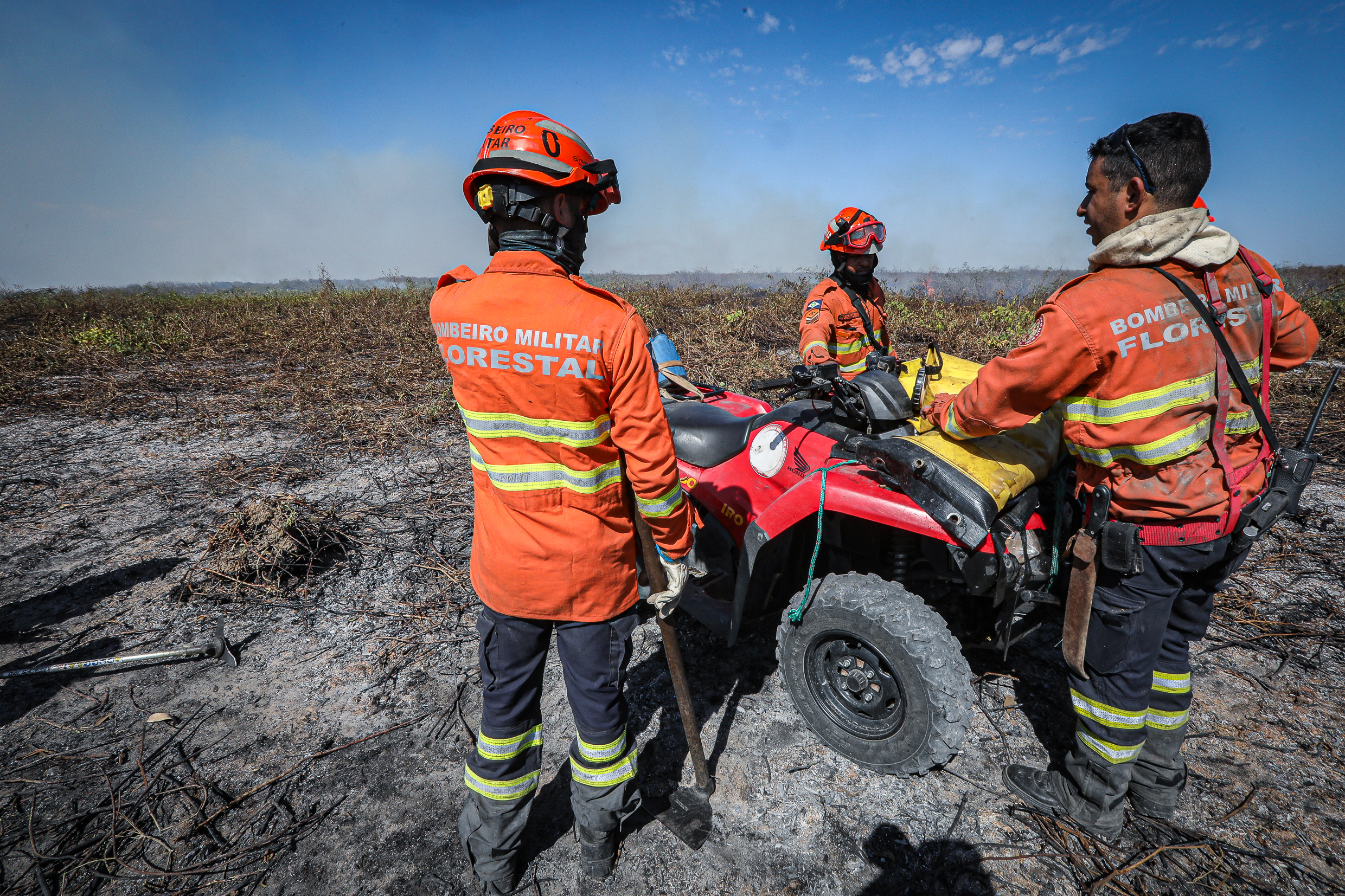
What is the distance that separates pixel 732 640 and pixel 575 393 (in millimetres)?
1577

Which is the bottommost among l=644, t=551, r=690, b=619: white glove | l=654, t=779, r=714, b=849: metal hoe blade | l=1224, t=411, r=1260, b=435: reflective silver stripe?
l=654, t=779, r=714, b=849: metal hoe blade

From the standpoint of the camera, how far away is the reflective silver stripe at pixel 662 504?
5.51 feet

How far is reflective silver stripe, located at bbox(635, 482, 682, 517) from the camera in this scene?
5.51 feet

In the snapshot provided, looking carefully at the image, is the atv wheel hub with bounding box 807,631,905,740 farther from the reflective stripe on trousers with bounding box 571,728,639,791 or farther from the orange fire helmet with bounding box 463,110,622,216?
the orange fire helmet with bounding box 463,110,622,216

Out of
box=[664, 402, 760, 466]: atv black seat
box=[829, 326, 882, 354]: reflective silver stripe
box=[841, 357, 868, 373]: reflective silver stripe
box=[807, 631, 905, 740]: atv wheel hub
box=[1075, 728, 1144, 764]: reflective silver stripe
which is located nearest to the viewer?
box=[1075, 728, 1144, 764]: reflective silver stripe

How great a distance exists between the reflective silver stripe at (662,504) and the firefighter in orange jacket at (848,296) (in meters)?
2.64

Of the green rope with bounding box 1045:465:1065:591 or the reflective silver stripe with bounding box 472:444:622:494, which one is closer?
the reflective silver stripe with bounding box 472:444:622:494

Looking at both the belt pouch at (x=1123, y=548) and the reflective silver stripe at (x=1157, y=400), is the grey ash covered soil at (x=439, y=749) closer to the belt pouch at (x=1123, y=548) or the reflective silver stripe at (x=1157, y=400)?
the belt pouch at (x=1123, y=548)

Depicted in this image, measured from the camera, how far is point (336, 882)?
1.93 meters

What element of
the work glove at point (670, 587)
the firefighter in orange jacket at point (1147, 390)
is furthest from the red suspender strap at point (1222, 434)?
the work glove at point (670, 587)

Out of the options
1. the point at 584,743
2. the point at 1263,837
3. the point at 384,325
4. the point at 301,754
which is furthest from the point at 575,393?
the point at 384,325

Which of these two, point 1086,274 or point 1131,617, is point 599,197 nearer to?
point 1086,274

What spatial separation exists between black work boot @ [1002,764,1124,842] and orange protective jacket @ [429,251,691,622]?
1837mm

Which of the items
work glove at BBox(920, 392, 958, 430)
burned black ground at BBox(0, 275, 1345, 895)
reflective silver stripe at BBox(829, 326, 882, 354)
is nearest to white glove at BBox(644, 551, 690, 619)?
burned black ground at BBox(0, 275, 1345, 895)
